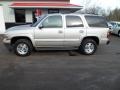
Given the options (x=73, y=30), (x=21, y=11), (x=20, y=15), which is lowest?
(x=73, y=30)

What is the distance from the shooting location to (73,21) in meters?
8.87

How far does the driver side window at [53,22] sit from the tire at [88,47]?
1.42m

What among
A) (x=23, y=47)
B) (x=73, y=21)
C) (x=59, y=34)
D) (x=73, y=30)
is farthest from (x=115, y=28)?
(x=23, y=47)

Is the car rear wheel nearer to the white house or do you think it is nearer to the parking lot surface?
the parking lot surface

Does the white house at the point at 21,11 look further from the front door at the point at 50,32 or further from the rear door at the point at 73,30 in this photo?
the front door at the point at 50,32

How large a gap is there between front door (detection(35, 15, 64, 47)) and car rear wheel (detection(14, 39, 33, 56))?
0.39 metres

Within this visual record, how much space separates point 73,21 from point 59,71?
305 cm

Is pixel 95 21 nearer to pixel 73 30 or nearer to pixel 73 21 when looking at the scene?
pixel 73 21

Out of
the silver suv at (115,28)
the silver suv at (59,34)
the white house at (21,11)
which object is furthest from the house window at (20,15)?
the silver suv at (59,34)

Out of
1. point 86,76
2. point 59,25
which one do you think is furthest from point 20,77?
point 59,25

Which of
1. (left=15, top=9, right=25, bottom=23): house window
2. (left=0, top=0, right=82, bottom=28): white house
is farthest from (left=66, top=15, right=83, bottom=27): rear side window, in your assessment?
(left=15, top=9, right=25, bottom=23): house window

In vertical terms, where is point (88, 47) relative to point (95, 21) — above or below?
below

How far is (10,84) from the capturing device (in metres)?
5.43

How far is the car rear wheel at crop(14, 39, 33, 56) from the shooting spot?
860 cm
